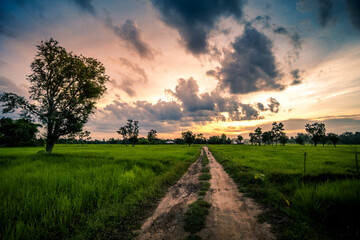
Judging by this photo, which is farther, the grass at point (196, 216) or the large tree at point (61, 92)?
the large tree at point (61, 92)

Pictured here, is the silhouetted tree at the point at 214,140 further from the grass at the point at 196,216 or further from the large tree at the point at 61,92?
the grass at the point at 196,216

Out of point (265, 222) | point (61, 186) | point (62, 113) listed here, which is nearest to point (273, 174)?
point (265, 222)

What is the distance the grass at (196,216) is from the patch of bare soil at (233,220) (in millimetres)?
168

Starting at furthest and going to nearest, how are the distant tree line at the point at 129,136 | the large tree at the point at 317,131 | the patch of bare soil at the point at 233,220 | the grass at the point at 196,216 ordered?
the large tree at the point at 317,131
the distant tree line at the point at 129,136
the grass at the point at 196,216
the patch of bare soil at the point at 233,220

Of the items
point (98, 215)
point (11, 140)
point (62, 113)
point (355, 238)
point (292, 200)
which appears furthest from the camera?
point (11, 140)

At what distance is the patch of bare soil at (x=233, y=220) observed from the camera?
140 inches

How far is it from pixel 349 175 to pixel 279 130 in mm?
123241

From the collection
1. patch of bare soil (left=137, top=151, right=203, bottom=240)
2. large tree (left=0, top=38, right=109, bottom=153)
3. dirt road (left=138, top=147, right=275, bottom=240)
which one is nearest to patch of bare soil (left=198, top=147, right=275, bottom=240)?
dirt road (left=138, top=147, right=275, bottom=240)

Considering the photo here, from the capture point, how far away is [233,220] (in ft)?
14.1

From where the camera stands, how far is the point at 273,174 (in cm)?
904

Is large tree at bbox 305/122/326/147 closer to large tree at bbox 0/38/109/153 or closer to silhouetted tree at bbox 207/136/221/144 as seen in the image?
silhouetted tree at bbox 207/136/221/144

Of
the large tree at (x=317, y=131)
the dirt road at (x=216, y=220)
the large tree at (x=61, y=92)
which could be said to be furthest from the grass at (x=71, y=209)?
the large tree at (x=317, y=131)

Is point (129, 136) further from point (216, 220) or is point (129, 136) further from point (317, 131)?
point (317, 131)

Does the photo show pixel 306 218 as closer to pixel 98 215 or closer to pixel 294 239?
pixel 294 239
